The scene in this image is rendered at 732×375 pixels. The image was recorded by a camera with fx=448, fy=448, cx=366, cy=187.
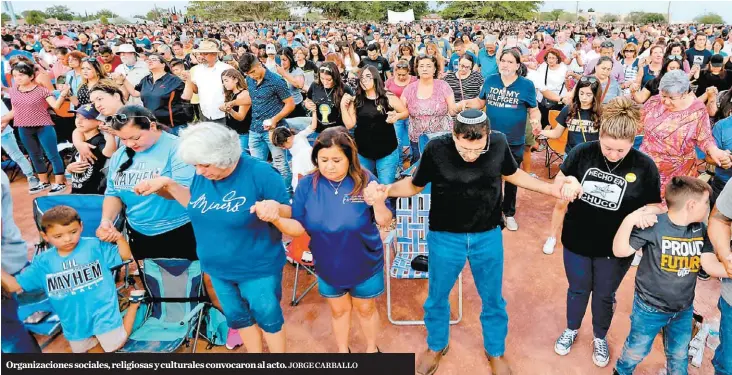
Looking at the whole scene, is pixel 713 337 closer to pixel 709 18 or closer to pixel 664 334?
pixel 664 334

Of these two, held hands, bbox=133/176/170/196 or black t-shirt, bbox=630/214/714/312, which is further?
held hands, bbox=133/176/170/196

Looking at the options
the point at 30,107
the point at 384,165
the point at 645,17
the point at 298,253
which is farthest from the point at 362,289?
the point at 645,17

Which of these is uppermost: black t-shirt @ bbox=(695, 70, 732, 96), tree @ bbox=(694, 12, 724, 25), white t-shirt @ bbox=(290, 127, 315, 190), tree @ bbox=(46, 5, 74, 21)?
tree @ bbox=(46, 5, 74, 21)

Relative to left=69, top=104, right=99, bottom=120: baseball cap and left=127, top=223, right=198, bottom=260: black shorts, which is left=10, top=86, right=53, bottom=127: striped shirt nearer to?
left=69, top=104, right=99, bottom=120: baseball cap

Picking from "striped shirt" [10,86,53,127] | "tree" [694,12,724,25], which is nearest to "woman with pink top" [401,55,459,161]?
"striped shirt" [10,86,53,127]

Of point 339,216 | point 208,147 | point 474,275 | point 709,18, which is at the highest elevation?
point 709,18

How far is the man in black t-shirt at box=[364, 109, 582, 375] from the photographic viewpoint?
2.42m

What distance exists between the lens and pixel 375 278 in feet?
8.68

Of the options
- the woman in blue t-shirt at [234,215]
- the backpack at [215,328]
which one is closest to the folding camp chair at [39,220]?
the backpack at [215,328]

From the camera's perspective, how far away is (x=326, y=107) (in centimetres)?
504

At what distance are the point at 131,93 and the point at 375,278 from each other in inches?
190

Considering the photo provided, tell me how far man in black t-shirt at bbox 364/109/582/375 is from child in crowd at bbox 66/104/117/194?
266cm

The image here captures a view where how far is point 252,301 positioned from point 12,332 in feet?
4.30

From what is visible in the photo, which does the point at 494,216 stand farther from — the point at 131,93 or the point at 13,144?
the point at 13,144
